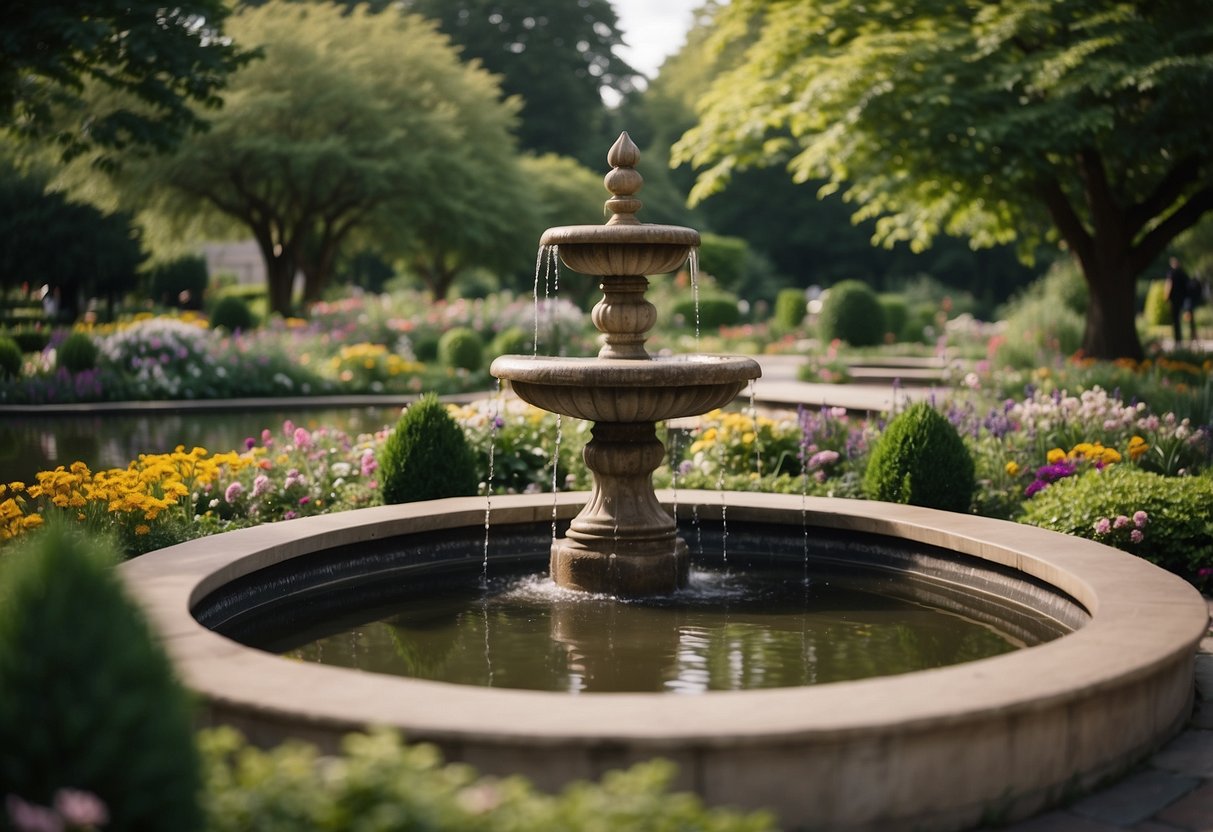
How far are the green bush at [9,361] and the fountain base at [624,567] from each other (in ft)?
48.4

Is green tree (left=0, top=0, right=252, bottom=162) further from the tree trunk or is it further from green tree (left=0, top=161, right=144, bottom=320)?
green tree (left=0, top=161, right=144, bottom=320)

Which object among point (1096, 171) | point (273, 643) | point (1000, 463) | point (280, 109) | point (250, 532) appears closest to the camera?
point (273, 643)

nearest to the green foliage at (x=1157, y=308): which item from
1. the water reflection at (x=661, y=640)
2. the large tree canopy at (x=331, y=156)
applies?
the large tree canopy at (x=331, y=156)

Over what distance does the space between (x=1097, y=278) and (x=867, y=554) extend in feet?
38.9

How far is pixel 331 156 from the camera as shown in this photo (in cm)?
3002

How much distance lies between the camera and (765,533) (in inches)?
335

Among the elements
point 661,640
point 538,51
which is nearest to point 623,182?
point 661,640

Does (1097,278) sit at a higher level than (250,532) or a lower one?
higher

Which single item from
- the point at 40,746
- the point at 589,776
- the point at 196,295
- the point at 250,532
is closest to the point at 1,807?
the point at 40,746

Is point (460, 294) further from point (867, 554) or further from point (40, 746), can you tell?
point (40, 746)

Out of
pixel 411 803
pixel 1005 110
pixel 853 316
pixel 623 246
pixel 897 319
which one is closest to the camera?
pixel 411 803

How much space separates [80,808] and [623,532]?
498cm

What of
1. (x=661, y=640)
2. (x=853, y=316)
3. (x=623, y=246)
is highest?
(x=623, y=246)

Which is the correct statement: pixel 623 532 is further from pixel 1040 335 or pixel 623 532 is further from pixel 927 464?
pixel 1040 335
